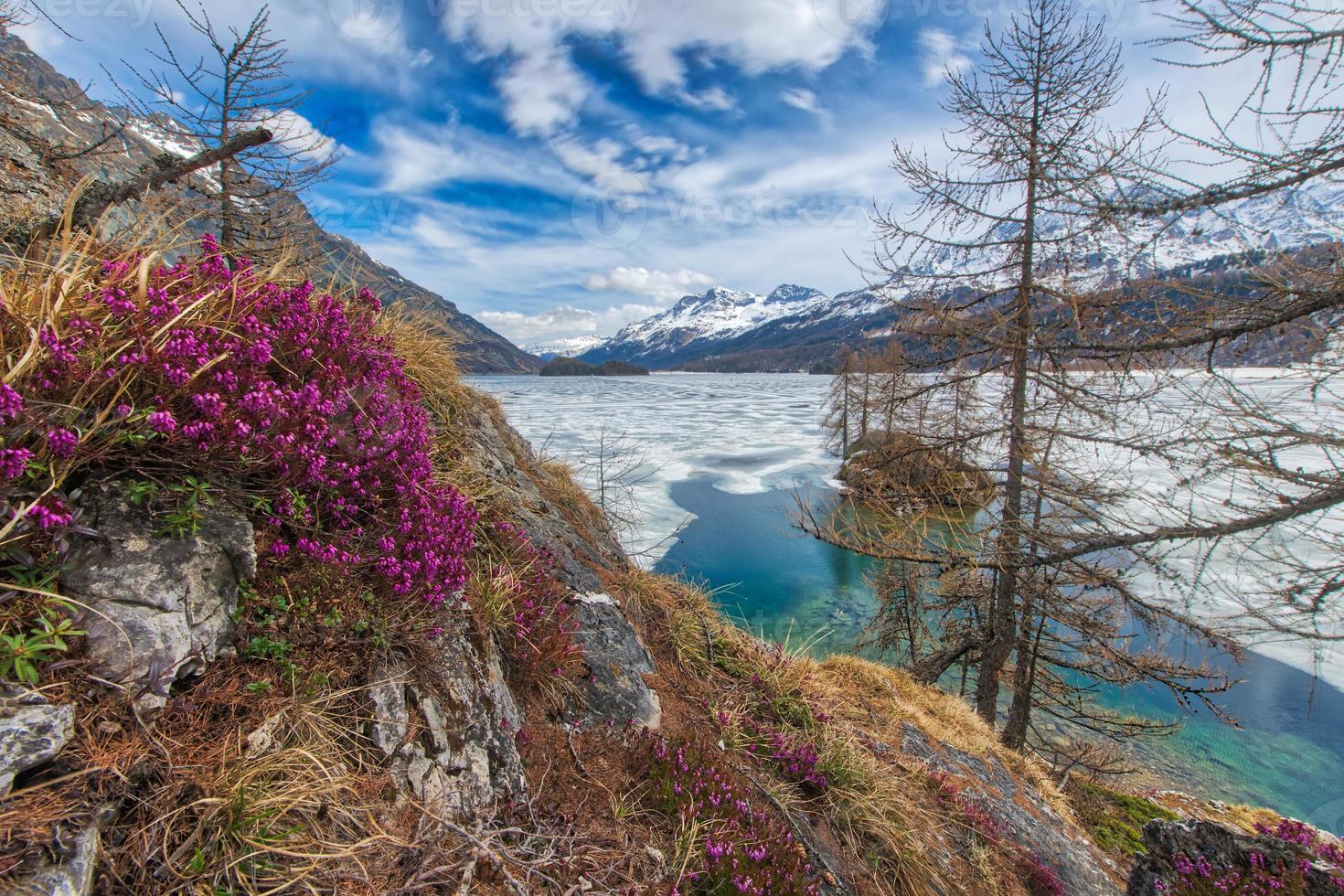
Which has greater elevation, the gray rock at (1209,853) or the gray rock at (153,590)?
the gray rock at (153,590)

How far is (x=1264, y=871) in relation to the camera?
175 inches

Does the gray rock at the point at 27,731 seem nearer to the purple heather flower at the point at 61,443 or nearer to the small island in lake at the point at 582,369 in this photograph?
the purple heather flower at the point at 61,443

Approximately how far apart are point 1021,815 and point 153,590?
24.0 ft

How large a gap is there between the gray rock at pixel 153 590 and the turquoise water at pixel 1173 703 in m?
5.84

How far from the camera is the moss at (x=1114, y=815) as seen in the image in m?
8.32

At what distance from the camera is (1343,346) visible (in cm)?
426

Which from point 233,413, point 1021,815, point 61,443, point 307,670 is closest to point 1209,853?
point 1021,815

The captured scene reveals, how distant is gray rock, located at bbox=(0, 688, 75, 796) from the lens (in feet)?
3.86

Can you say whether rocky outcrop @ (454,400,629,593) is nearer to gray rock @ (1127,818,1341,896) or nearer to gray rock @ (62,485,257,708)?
gray rock @ (62,485,257,708)

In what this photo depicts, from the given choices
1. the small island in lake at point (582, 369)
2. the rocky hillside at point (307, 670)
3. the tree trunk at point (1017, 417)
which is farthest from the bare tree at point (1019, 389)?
the small island in lake at point (582, 369)

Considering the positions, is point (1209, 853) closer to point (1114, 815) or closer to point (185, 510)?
point (1114, 815)

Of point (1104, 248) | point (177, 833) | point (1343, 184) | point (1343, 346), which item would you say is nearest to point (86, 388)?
point (177, 833)

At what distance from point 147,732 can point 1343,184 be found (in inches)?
294

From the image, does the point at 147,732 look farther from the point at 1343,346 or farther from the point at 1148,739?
the point at 1148,739
